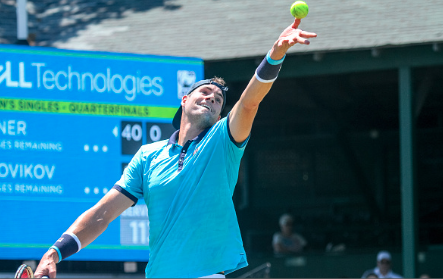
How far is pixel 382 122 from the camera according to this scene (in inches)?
539

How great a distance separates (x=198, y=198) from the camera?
3.66 meters

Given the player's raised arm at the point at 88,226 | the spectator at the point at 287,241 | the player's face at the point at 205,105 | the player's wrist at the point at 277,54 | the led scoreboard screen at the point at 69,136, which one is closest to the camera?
the player's wrist at the point at 277,54

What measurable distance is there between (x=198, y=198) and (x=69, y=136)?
169 inches

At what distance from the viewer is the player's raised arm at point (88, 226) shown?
147 inches

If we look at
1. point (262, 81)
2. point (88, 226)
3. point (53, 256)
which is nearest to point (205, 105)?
point (262, 81)

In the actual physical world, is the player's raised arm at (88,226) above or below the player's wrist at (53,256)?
above

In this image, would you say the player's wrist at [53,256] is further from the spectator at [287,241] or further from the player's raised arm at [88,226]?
the spectator at [287,241]

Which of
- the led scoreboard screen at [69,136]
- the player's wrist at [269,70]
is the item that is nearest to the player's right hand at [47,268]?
the player's wrist at [269,70]

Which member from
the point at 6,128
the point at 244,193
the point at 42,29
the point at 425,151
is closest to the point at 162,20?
the point at 42,29

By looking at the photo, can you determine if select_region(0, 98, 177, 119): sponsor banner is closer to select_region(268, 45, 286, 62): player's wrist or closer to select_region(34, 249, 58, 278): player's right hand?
select_region(34, 249, 58, 278): player's right hand

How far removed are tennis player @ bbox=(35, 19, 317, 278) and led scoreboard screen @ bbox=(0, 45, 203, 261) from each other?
3.84 metres

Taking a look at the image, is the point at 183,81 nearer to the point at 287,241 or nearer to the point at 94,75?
the point at 94,75

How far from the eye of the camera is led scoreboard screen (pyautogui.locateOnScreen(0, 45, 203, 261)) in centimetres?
754

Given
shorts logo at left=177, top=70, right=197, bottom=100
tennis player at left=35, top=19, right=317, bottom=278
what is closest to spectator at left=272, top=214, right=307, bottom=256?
shorts logo at left=177, top=70, right=197, bottom=100
